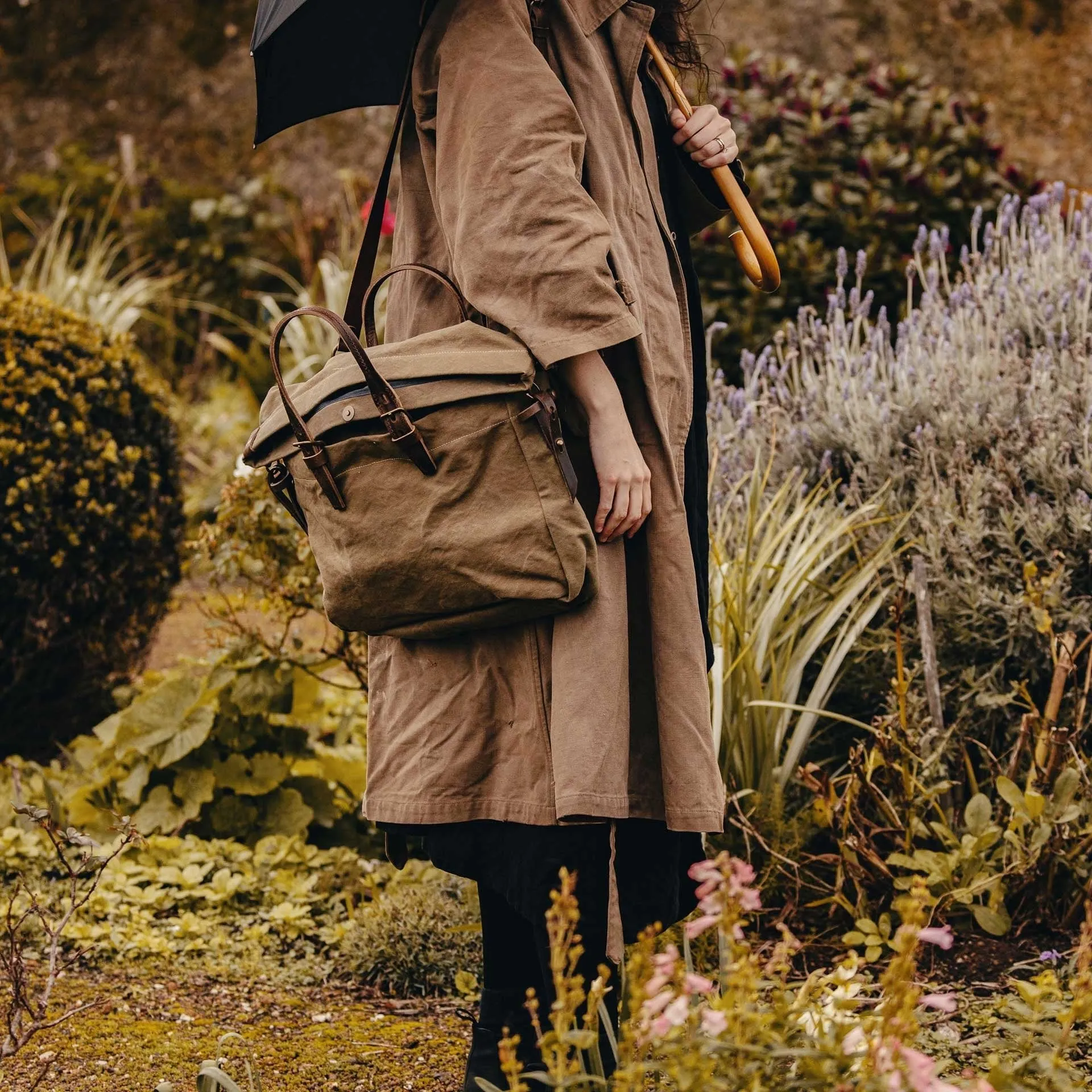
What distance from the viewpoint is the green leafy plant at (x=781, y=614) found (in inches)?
117

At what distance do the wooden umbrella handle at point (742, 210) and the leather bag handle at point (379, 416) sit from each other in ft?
2.13

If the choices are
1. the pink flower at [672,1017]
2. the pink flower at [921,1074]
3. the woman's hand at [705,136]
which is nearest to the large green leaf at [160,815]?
the woman's hand at [705,136]

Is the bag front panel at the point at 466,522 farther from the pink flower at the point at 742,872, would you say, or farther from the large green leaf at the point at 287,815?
the large green leaf at the point at 287,815

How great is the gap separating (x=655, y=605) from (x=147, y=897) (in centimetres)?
178

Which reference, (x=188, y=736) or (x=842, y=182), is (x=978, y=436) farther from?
(x=842, y=182)

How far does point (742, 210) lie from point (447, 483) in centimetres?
69

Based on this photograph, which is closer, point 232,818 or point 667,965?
point 667,965

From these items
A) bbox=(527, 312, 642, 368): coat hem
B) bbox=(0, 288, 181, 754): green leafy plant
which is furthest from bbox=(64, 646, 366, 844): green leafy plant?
bbox=(527, 312, 642, 368): coat hem

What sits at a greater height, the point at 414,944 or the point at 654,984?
the point at 654,984

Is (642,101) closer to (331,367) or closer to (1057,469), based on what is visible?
(331,367)

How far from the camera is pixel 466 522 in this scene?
170 cm

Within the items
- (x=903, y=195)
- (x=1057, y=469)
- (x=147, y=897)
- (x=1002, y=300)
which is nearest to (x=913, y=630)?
(x=1057, y=469)

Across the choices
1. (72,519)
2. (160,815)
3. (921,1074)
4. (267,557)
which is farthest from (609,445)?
(72,519)

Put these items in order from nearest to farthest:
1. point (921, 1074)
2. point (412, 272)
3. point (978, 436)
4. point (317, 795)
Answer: point (921, 1074) < point (412, 272) < point (978, 436) < point (317, 795)
